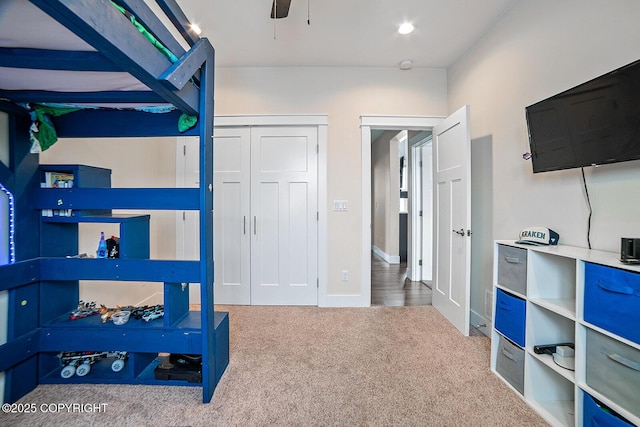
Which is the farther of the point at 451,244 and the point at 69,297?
the point at 451,244

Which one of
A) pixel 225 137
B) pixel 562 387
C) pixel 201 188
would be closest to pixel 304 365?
pixel 201 188

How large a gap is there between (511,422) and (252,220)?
2.65 metres

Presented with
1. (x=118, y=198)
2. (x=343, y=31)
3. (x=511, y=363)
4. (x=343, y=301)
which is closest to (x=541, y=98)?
(x=343, y=31)

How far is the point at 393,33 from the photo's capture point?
8.05 feet

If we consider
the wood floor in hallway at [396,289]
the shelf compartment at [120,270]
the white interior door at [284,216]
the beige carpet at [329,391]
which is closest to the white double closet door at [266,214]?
the white interior door at [284,216]

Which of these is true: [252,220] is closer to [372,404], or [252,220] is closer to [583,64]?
[372,404]

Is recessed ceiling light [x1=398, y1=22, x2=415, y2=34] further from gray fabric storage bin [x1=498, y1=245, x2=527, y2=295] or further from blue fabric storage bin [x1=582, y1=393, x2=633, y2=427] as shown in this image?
blue fabric storage bin [x1=582, y1=393, x2=633, y2=427]

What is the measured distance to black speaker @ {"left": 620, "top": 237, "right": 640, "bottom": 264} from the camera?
115cm

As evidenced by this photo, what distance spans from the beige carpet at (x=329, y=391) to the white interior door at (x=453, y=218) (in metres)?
0.36

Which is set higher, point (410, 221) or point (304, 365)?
point (410, 221)

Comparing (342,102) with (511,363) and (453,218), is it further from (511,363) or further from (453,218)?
(511,363)

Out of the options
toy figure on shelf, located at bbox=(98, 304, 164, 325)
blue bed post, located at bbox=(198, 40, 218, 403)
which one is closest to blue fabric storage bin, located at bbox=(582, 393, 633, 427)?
blue bed post, located at bbox=(198, 40, 218, 403)

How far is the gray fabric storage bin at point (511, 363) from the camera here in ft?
5.46

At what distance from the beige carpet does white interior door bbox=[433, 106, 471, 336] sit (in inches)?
14.1
